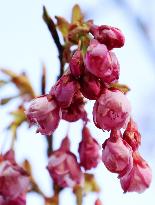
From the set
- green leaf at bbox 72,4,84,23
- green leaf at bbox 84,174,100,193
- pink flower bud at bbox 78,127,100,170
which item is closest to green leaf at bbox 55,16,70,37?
green leaf at bbox 72,4,84,23

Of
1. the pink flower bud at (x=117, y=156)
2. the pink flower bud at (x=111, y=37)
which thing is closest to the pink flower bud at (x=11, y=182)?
the pink flower bud at (x=117, y=156)

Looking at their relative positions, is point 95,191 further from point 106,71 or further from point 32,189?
point 106,71

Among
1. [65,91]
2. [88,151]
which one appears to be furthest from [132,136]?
[88,151]

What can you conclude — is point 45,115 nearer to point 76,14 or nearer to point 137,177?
point 137,177

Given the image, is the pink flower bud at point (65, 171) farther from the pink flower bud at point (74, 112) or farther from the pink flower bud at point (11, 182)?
the pink flower bud at point (74, 112)

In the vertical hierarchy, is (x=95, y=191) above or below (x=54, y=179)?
below

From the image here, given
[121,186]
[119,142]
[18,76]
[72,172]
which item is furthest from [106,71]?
[18,76]

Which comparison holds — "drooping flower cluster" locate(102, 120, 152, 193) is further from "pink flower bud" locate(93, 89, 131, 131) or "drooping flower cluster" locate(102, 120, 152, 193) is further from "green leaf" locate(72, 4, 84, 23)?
"green leaf" locate(72, 4, 84, 23)
